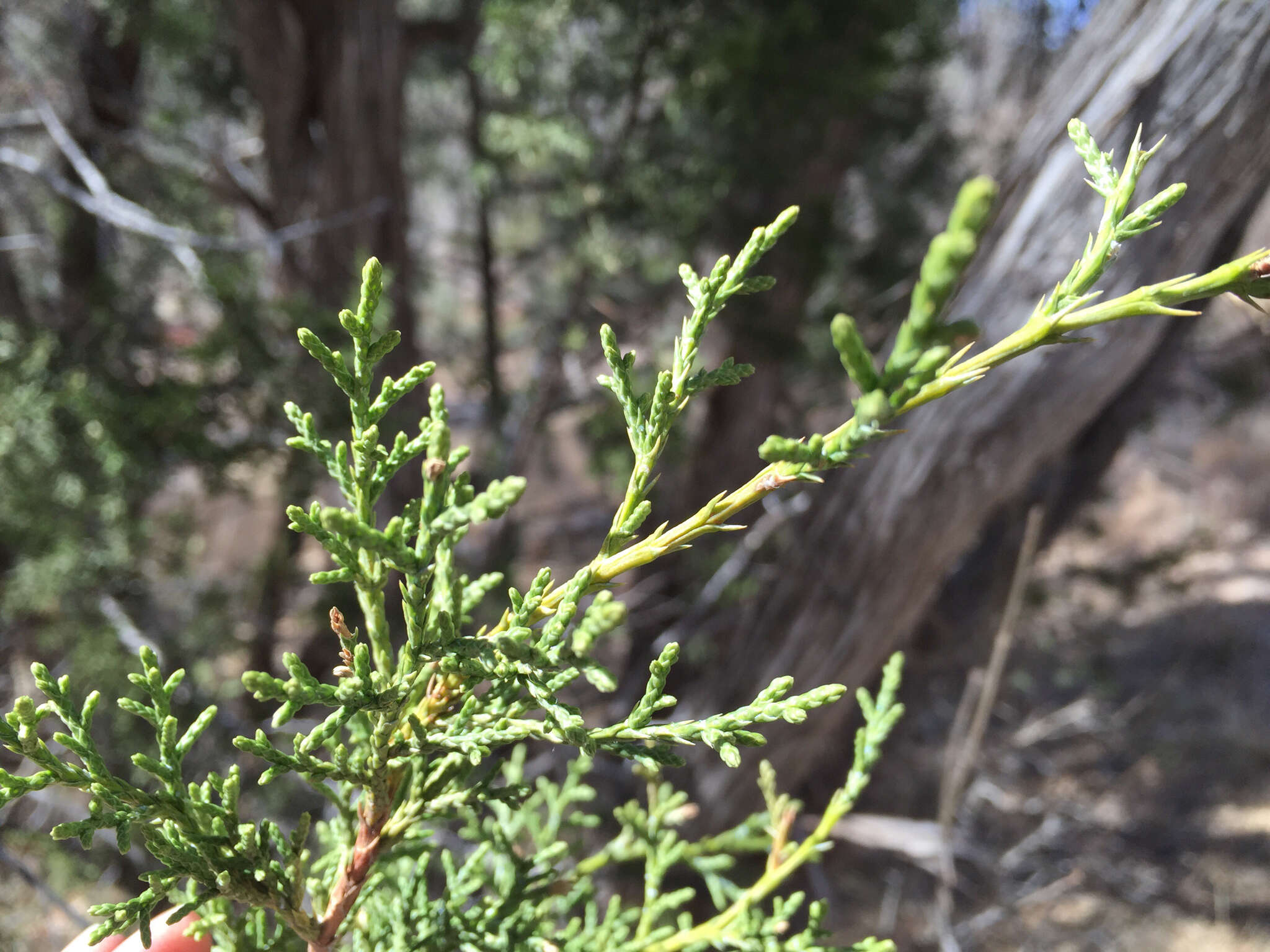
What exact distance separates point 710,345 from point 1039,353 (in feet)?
6.64

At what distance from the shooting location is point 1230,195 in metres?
1.63

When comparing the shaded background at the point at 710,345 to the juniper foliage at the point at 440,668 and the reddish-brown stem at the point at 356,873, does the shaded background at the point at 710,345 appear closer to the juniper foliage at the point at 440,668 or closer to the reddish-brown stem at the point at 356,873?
the juniper foliage at the point at 440,668

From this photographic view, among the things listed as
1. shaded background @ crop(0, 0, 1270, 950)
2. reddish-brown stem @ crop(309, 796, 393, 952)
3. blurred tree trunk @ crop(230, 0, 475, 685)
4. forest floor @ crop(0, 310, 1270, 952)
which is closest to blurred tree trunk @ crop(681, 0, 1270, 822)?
shaded background @ crop(0, 0, 1270, 950)

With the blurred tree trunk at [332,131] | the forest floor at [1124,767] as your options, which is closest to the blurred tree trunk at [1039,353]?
the forest floor at [1124,767]

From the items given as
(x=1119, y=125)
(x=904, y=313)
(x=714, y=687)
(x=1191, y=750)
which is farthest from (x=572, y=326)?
(x=1191, y=750)

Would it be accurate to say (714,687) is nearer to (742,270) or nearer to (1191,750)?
(742,270)

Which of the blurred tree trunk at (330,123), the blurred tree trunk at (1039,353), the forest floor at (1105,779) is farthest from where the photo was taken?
the forest floor at (1105,779)

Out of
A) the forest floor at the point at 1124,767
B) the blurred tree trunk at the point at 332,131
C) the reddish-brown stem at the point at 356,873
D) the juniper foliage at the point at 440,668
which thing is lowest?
the forest floor at the point at 1124,767

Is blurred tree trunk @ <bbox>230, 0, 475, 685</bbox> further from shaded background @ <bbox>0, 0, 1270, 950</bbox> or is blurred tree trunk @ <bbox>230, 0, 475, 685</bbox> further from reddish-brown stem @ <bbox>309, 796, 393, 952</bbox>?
reddish-brown stem @ <bbox>309, 796, 393, 952</bbox>

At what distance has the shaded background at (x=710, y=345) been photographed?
1.86m

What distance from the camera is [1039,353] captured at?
1.75 metres

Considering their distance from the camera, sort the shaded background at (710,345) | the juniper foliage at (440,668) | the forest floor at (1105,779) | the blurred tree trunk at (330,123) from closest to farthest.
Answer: the juniper foliage at (440,668) < the shaded background at (710,345) < the blurred tree trunk at (330,123) < the forest floor at (1105,779)

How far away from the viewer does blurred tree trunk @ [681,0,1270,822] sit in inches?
59.6

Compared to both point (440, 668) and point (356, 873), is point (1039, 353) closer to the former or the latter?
point (440, 668)
